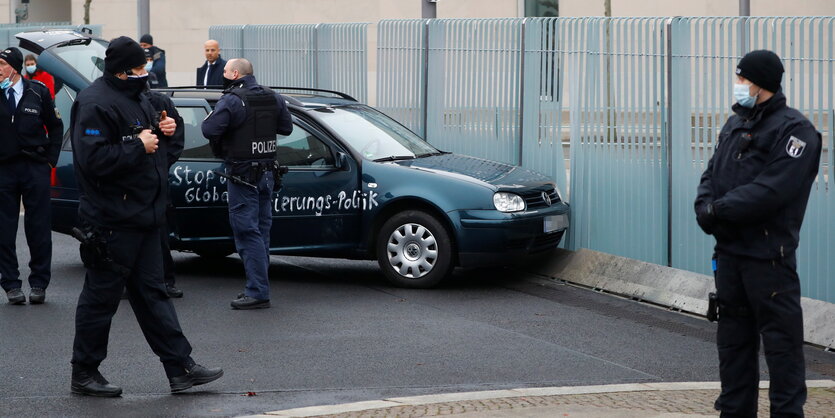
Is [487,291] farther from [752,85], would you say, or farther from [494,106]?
[752,85]

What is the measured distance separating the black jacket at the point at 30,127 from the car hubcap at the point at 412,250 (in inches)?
108

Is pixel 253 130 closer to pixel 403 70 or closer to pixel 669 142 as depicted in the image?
pixel 669 142

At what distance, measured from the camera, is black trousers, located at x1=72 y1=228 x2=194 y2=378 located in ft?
21.7

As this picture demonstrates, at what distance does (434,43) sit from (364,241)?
3.23 metres

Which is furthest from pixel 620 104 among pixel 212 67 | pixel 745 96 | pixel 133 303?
pixel 212 67

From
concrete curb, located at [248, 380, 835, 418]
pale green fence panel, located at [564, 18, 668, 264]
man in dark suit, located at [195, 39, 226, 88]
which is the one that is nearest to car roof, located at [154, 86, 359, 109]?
pale green fence panel, located at [564, 18, 668, 264]

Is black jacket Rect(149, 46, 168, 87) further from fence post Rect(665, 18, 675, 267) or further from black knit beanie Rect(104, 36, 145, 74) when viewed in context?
black knit beanie Rect(104, 36, 145, 74)

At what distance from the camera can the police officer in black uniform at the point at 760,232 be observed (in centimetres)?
542

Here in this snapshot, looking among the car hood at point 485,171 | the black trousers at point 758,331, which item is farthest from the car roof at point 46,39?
the black trousers at point 758,331

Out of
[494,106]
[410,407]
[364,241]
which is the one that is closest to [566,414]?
[410,407]

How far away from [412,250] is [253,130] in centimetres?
172

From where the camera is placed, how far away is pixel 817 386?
22.9ft

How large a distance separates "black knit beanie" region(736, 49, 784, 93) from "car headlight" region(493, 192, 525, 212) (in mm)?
4574

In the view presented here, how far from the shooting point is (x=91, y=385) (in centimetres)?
675
